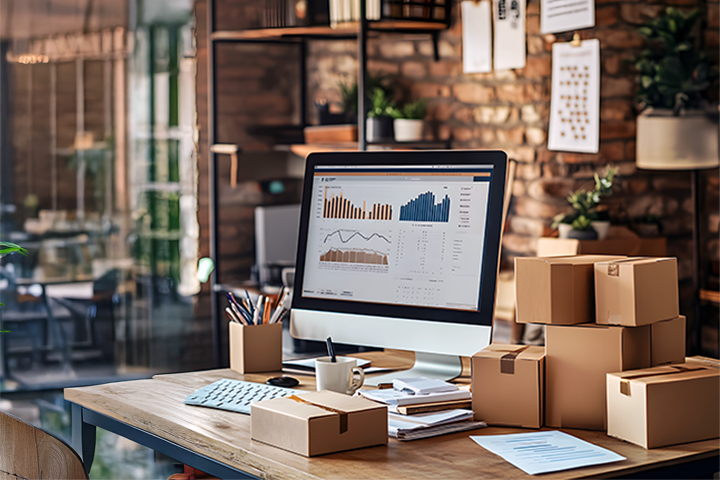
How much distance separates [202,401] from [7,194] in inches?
94.5

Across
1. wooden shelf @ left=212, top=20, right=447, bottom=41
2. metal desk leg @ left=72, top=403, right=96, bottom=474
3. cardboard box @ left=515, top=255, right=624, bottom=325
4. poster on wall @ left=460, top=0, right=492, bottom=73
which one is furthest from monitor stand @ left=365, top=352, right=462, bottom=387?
wooden shelf @ left=212, top=20, right=447, bottom=41

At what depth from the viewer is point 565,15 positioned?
2.96 metres

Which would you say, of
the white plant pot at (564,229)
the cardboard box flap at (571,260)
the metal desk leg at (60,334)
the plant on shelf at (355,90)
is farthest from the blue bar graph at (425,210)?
the metal desk leg at (60,334)

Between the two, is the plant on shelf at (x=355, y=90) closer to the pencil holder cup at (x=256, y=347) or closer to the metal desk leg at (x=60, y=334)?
the metal desk leg at (x=60, y=334)

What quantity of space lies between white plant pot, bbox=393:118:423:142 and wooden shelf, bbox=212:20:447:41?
37 centimetres

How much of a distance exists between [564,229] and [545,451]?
1768mm

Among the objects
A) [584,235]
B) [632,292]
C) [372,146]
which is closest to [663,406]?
[632,292]

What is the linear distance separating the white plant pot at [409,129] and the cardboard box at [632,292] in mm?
2129

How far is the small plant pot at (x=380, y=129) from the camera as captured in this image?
3.46m

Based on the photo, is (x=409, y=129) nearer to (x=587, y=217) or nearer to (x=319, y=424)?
(x=587, y=217)

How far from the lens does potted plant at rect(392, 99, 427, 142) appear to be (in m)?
3.45

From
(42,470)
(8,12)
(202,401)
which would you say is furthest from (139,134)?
(42,470)

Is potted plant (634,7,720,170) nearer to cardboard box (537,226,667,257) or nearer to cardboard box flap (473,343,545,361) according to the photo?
cardboard box (537,226,667,257)

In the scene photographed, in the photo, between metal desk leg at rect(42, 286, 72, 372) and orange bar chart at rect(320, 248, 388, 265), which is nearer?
orange bar chart at rect(320, 248, 388, 265)
